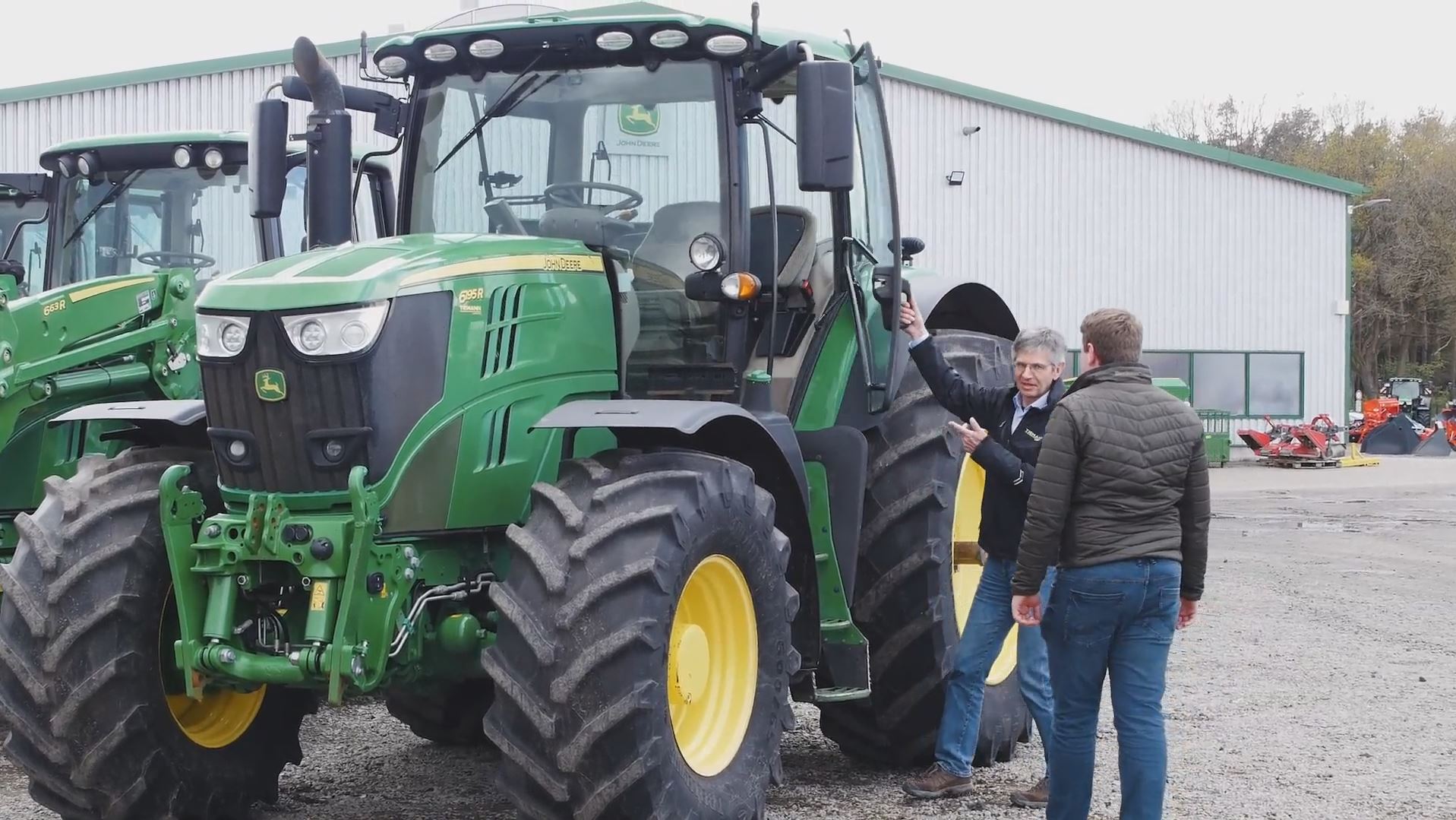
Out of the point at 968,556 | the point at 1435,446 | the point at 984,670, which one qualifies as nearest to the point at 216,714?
the point at 984,670

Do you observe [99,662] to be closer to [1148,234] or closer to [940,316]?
[940,316]

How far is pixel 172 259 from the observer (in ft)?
29.0

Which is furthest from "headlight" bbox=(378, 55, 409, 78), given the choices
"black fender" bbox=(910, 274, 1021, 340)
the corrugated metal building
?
the corrugated metal building

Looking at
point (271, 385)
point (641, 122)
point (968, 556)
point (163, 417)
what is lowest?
point (968, 556)

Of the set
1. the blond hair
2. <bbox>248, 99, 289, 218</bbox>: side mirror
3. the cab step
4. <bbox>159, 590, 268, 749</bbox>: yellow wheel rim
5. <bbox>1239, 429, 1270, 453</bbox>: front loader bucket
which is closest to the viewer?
the blond hair

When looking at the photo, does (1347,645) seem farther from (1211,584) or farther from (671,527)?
(671,527)

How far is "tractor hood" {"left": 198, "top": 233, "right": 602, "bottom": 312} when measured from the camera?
473cm

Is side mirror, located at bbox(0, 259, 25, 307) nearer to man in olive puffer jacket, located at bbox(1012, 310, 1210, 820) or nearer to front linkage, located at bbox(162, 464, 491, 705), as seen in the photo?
front linkage, located at bbox(162, 464, 491, 705)

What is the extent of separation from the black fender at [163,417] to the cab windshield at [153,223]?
3.42 meters

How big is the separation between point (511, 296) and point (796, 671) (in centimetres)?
160

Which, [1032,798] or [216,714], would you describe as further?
[1032,798]

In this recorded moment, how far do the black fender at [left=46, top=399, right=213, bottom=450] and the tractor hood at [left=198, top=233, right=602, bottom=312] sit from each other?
1.73 feet

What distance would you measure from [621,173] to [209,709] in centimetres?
239

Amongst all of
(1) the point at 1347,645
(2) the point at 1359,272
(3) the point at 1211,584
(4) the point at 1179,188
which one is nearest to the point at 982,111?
(4) the point at 1179,188
